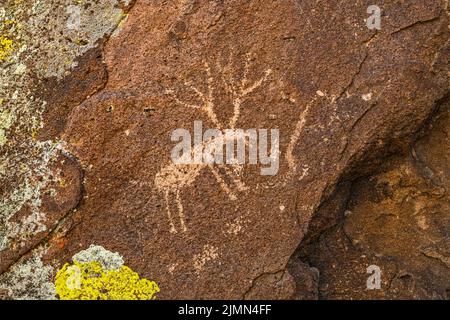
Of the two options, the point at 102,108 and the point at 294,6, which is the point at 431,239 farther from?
the point at 102,108

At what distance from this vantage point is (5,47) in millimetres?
2869

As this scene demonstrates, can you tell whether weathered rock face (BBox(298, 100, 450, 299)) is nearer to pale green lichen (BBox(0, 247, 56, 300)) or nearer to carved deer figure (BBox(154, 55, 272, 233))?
carved deer figure (BBox(154, 55, 272, 233))

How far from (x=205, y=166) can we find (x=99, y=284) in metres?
0.63

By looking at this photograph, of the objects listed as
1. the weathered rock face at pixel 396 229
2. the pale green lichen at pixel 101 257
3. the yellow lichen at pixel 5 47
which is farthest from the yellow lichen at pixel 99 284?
the yellow lichen at pixel 5 47

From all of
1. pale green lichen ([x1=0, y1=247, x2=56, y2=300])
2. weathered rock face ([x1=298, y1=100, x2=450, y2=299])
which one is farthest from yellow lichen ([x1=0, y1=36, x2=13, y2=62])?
weathered rock face ([x1=298, y1=100, x2=450, y2=299])

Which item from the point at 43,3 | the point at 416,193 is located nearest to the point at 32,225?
the point at 43,3

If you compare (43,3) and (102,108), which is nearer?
(102,108)

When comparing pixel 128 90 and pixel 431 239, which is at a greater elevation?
pixel 128 90

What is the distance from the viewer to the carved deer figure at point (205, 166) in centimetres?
261

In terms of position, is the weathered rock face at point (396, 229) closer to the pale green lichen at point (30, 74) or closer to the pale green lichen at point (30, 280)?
the pale green lichen at point (30, 280)

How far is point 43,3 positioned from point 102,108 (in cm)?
60

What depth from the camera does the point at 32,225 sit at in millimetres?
2676

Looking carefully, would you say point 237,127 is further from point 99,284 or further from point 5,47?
point 5,47

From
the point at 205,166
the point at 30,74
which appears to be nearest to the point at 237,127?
the point at 205,166
